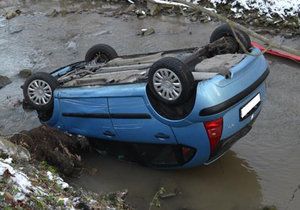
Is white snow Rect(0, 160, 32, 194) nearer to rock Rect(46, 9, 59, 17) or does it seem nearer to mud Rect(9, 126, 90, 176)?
mud Rect(9, 126, 90, 176)

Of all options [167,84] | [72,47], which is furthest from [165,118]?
[72,47]

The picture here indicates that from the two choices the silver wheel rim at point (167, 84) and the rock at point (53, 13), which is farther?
the rock at point (53, 13)

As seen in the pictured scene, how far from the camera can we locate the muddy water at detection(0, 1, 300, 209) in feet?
19.2

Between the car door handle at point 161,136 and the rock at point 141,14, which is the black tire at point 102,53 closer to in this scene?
the car door handle at point 161,136

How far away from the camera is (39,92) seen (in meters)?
6.58

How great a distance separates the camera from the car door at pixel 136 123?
18.1ft

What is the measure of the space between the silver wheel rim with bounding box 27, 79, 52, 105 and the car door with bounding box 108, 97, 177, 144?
3.74 feet

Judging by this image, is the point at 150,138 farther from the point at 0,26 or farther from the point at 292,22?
the point at 0,26

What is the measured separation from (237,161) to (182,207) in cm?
126

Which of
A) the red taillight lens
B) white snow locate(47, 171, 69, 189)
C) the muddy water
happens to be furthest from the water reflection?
the red taillight lens

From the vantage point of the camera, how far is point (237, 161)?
256 inches

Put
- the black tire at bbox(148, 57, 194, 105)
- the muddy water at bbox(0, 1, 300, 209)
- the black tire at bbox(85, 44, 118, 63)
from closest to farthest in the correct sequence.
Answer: the black tire at bbox(148, 57, 194, 105)
the muddy water at bbox(0, 1, 300, 209)
the black tire at bbox(85, 44, 118, 63)

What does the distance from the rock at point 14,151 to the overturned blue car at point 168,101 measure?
2.94 feet

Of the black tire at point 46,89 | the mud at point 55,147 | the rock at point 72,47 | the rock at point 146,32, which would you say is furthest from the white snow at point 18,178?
the rock at point 146,32
